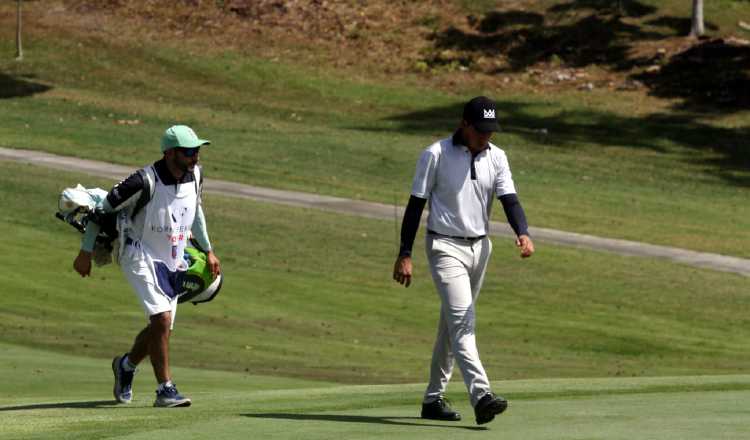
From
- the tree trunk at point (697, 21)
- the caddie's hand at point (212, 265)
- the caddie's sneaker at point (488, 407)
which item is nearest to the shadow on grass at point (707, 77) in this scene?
the tree trunk at point (697, 21)

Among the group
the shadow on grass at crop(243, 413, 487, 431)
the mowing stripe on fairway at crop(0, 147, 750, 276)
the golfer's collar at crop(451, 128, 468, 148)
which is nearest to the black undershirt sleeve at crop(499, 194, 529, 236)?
the golfer's collar at crop(451, 128, 468, 148)

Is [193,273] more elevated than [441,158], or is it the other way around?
[441,158]

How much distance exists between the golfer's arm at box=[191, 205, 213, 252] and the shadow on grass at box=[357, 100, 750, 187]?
3053cm

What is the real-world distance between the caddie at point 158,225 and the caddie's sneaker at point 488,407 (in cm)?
253

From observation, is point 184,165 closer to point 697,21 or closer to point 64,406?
point 64,406

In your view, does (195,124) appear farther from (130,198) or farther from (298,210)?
(130,198)

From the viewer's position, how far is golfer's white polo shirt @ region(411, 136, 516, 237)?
10648mm

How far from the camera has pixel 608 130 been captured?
45125 mm

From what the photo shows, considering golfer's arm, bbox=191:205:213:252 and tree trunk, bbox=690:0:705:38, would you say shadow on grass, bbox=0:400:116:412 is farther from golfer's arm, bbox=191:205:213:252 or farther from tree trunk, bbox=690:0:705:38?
tree trunk, bbox=690:0:705:38

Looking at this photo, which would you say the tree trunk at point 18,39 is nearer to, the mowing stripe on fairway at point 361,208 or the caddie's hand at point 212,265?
the mowing stripe on fairway at point 361,208

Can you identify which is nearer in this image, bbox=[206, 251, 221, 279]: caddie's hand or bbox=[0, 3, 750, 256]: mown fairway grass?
bbox=[206, 251, 221, 279]: caddie's hand

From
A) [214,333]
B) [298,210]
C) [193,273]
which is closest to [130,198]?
[193,273]

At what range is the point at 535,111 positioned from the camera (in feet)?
155

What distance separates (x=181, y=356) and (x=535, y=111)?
30.5 metres
